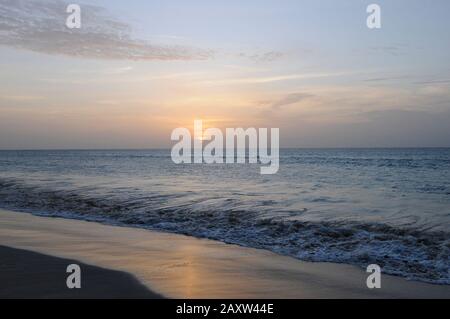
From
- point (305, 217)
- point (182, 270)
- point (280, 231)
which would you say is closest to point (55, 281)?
point (182, 270)

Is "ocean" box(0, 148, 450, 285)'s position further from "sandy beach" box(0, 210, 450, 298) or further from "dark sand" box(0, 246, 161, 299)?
"dark sand" box(0, 246, 161, 299)

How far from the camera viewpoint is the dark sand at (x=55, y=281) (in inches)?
233

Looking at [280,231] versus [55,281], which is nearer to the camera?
[55,281]

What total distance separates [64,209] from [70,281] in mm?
10775

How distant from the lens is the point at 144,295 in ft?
19.5

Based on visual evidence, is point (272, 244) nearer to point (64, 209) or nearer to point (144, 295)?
point (144, 295)

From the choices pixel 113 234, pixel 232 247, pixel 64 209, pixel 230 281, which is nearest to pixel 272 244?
pixel 232 247

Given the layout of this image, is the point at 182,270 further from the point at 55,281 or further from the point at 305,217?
the point at 305,217

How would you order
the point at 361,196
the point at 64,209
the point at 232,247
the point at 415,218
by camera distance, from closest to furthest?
the point at 232,247
the point at 415,218
the point at 64,209
the point at 361,196

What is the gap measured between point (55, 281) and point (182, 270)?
2112 millimetres

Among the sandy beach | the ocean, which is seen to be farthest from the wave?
the sandy beach

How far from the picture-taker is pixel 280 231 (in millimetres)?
11609

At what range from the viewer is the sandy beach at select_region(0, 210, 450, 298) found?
624cm

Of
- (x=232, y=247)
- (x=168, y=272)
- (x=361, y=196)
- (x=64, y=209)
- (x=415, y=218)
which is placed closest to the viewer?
(x=168, y=272)
